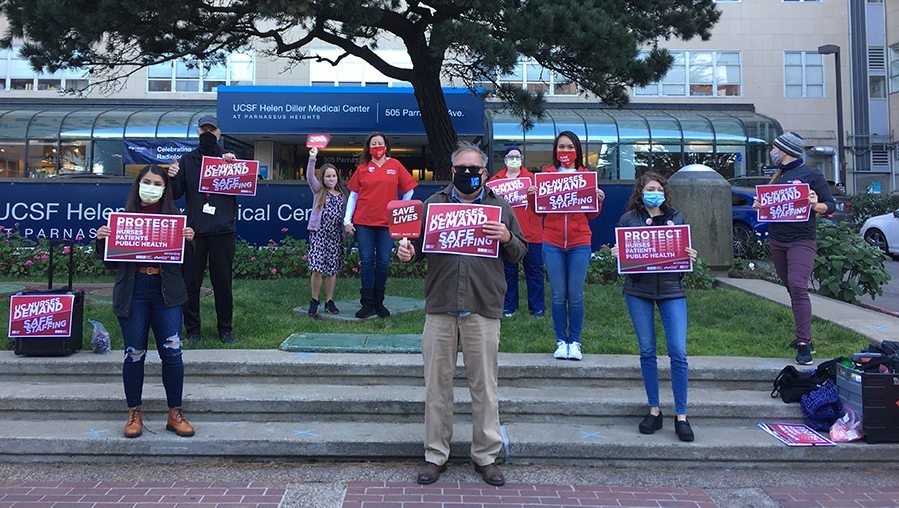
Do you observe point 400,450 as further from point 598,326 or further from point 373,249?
point 598,326

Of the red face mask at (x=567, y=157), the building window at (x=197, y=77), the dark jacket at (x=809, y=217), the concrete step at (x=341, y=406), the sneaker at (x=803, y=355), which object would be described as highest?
the building window at (x=197, y=77)

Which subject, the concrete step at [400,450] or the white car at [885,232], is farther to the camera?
the white car at [885,232]

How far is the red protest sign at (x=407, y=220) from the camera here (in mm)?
4012

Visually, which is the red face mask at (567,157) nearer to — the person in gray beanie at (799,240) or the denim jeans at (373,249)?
the person in gray beanie at (799,240)

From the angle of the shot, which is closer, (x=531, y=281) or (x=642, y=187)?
(x=642, y=187)

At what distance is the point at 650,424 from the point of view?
4434mm

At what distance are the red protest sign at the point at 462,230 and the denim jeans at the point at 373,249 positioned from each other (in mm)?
2651

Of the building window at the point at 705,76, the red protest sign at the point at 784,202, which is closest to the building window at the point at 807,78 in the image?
the building window at the point at 705,76

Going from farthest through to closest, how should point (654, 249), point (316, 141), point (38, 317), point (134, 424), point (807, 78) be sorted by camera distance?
1. point (807, 78)
2. point (316, 141)
3. point (38, 317)
4. point (654, 249)
5. point (134, 424)

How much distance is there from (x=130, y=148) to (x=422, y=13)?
48.7ft

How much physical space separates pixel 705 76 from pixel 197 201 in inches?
1044

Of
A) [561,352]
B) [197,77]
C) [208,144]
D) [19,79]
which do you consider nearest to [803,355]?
[561,352]

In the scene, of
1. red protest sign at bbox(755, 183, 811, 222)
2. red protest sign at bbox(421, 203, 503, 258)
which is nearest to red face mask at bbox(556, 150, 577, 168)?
red protest sign at bbox(755, 183, 811, 222)

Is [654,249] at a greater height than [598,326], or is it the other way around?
[654,249]
